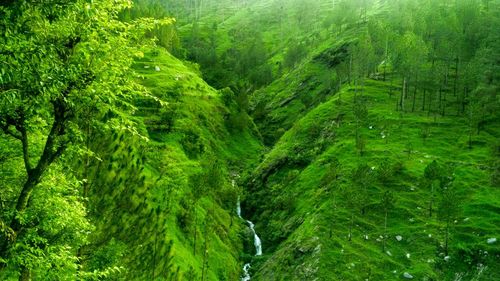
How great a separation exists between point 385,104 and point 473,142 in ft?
89.0

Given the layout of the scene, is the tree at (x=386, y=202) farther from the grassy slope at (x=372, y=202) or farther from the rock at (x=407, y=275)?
the rock at (x=407, y=275)

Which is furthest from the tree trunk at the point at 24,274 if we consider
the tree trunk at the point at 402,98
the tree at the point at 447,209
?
the tree trunk at the point at 402,98

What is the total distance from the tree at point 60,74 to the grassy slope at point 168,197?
2463 cm

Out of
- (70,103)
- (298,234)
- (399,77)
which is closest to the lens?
(70,103)

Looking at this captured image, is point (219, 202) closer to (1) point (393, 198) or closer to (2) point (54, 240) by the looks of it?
(1) point (393, 198)

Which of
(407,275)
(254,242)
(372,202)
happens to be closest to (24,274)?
(407,275)

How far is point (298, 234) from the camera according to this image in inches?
3216

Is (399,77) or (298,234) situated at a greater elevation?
(399,77)

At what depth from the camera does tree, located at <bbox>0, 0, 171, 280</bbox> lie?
1248cm

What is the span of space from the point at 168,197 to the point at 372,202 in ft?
129

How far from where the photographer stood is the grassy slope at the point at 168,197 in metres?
65.5

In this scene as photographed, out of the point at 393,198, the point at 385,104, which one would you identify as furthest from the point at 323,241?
the point at 385,104

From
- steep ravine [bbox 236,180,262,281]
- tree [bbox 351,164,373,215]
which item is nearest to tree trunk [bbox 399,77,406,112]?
tree [bbox 351,164,373,215]

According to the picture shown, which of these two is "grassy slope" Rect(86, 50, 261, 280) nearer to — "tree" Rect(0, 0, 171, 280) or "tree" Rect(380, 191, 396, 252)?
"tree" Rect(0, 0, 171, 280)
